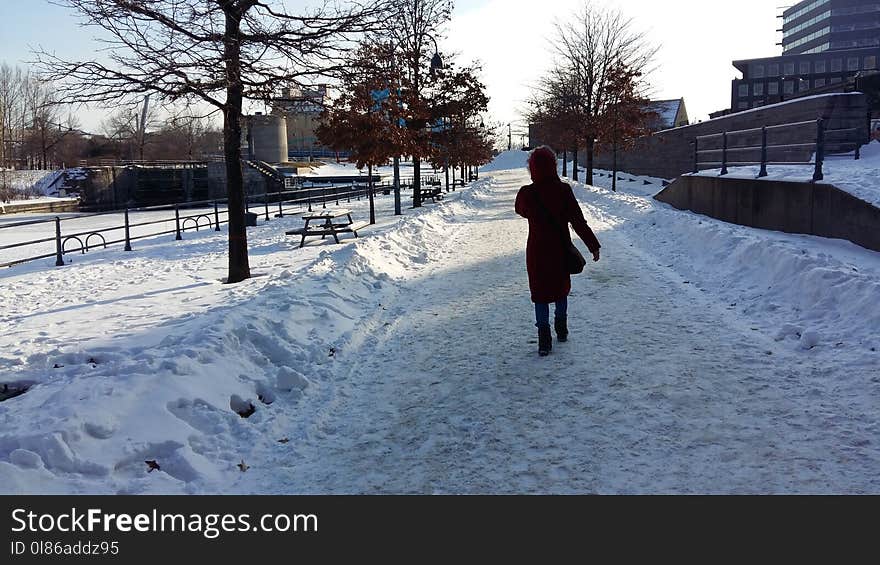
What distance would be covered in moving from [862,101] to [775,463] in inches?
832

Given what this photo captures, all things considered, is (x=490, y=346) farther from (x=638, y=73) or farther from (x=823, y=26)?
(x=823, y=26)

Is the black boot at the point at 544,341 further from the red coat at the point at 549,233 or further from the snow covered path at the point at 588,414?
the red coat at the point at 549,233

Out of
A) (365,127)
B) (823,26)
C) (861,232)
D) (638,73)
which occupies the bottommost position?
(861,232)

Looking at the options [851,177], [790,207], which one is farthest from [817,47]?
[851,177]

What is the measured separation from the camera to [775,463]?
4008 millimetres

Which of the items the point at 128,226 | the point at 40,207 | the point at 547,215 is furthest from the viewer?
the point at 40,207

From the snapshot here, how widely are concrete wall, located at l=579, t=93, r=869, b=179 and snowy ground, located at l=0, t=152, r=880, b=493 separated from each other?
1330 centimetres

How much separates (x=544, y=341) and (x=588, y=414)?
1580mm

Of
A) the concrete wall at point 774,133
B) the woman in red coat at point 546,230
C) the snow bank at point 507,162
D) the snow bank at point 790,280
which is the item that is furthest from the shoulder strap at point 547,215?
the snow bank at point 507,162

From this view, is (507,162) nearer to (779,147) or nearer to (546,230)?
(779,147)

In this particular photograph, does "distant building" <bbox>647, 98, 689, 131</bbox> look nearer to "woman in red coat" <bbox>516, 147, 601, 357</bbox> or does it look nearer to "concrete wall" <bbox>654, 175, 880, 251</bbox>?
"concrete wall" <bbox>654, 175, 880, 251</bbox>

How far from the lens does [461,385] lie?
5750 mm

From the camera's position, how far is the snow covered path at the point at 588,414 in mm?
3963
